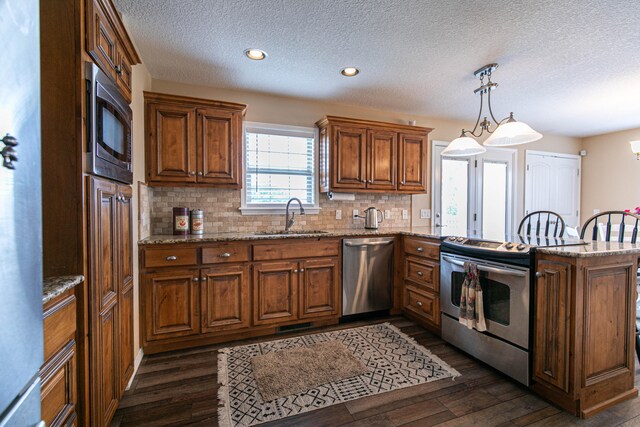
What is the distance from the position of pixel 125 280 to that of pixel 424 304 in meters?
2.51

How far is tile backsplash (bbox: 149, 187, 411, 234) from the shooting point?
297 cm

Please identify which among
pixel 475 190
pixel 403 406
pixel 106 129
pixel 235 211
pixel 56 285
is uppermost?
pixel 106 129

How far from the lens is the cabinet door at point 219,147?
281cm

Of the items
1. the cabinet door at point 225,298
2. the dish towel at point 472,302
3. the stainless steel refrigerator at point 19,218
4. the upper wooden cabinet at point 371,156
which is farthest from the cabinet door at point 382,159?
the stainless steel refrigerator at point 19,218

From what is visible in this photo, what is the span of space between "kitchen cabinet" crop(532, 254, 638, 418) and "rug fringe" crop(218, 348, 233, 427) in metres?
1.93

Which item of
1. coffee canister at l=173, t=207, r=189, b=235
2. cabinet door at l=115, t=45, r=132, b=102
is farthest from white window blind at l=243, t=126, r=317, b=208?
cabinet door at l=115, t=45, r=132, b=102

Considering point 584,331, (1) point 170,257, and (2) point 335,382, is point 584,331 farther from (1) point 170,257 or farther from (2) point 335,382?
(1) point 170,257

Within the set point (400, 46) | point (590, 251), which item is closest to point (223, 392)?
point (590, 251)

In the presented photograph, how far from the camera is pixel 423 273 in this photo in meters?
2.91

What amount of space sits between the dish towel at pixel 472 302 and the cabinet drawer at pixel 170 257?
218 centimetres

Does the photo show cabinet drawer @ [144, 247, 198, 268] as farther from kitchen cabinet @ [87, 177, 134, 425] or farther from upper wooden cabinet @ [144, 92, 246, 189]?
upper wooden cabinet @ [144, 92, 246, 189]

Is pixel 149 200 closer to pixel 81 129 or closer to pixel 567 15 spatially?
pixel 81 129

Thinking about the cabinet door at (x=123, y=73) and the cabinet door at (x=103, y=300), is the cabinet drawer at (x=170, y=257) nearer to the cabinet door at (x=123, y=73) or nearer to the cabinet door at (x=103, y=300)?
the cabinet door at (x=103, y=300)

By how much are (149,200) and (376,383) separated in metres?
2.54
